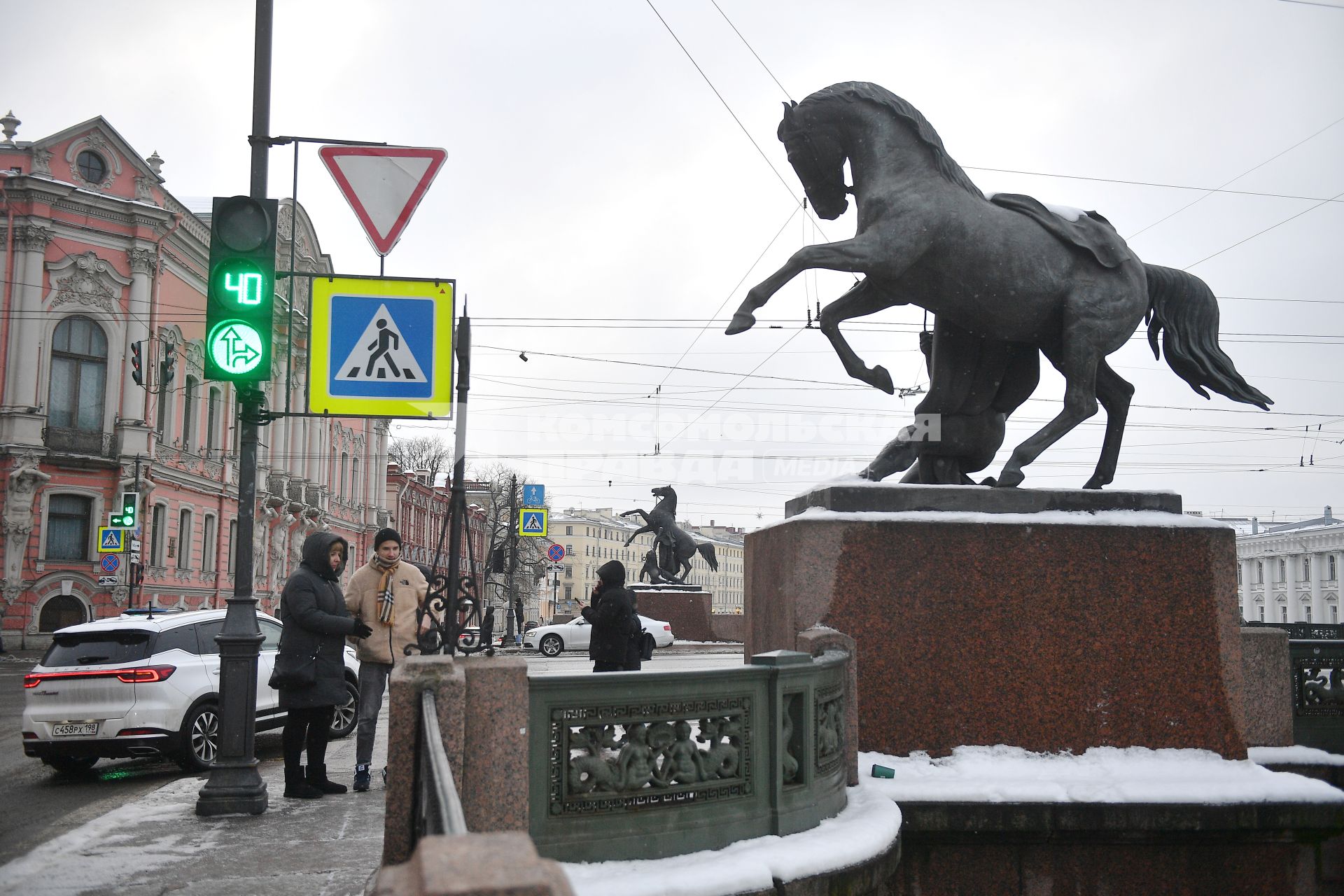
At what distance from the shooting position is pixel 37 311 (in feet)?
109

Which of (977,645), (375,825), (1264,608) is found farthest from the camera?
(1264,608)

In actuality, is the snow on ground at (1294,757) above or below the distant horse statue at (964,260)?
below

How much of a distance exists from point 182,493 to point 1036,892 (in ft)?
125

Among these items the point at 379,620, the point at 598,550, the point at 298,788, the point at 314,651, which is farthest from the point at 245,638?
the point at 598,550

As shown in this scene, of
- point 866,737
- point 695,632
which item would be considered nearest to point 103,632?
point 866,737

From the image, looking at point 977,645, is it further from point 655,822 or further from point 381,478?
point 381,478

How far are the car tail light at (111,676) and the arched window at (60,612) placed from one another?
2445cm

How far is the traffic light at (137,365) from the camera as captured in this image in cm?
2883

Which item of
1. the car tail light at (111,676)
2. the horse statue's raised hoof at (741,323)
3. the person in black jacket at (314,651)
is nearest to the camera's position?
the horse statue's raised hoof at (741,323)

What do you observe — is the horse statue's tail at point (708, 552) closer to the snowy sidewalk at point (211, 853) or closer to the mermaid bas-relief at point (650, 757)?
the snowy sidewalk at point (211, 853)

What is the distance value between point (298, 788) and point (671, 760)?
4.60 metres

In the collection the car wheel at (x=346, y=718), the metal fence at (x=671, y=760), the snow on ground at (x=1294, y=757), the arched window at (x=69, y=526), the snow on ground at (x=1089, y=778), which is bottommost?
the car wheel at (x=346, y=718)

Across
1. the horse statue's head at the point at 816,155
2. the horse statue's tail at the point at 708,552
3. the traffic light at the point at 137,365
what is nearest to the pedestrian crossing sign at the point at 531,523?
the horse statue's tail at the point at 708,552

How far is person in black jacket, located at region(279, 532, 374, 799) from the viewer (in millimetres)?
7617
